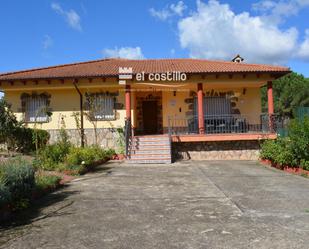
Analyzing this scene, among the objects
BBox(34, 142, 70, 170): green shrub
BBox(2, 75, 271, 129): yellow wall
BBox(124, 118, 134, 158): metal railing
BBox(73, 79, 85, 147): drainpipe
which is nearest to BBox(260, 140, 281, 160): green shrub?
BBox(2, 75, 271, 129): yellow wall

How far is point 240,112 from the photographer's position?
63.0 feet

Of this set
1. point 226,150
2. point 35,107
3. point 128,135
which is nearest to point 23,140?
point 35,107

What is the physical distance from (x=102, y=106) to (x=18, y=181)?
11.4 metres

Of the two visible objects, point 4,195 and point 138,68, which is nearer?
point 4,195

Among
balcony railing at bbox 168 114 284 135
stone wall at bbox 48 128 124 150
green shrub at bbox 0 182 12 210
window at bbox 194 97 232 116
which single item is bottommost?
green shrub at bbox 0 182 12 210

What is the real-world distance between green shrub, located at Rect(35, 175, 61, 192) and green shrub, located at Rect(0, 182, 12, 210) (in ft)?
5.97

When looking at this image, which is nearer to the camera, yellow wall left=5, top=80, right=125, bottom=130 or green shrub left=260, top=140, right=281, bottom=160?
green shrub left=260, top=140, right=281, bottom=160

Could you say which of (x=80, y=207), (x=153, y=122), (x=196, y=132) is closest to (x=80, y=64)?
(x=153, y=122)

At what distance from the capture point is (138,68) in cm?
1867

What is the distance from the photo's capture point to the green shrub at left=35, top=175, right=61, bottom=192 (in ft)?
27.7

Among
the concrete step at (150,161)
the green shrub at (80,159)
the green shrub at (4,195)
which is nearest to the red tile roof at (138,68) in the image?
the concrete step at (150,161)

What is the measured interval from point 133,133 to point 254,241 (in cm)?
1279

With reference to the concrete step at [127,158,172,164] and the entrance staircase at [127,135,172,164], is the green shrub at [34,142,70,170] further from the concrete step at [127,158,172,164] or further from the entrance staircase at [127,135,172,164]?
the entrance staircase at [127,135,172,164]

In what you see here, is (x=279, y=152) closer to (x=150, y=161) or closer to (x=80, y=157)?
(x=150, y=161)
